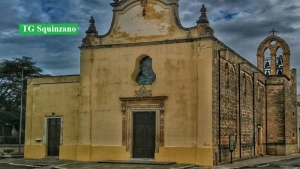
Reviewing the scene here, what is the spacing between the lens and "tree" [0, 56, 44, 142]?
4884 centimetres

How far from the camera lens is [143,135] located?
25766 millimetres

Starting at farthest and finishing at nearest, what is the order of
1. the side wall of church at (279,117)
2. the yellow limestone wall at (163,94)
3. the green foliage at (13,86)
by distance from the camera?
the green foliage at (13,86) < the side wall of church at (279,117) < the yellow limestone wall at (163,94)

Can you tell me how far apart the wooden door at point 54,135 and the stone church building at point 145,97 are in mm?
59

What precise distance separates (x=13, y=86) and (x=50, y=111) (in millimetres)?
22495

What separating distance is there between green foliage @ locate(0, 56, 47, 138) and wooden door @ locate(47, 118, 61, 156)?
20.3 m

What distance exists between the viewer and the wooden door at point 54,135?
28.4 meters

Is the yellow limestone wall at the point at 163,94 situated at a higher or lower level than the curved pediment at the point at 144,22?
lower

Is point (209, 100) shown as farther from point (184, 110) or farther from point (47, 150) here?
Result: point (47, 150)

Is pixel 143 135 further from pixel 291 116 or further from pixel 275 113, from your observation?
pixel 291 116

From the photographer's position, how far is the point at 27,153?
29.0 metres

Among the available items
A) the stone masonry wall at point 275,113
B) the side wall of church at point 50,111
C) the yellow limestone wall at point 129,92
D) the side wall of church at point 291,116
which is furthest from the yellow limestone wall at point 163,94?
the side wall of church at point 291,116

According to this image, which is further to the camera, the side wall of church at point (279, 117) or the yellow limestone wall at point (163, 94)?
the side wall of church at point (279, 117)

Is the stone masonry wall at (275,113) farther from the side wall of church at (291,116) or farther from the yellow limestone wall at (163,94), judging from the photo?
the yellow limestone wall at (163,94)

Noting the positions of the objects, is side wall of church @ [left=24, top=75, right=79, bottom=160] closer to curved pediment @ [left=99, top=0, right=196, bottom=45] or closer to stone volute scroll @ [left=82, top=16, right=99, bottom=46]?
stone volute scroll @ [left=82, top=16, right=99, bottom=46]
